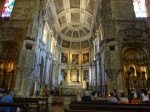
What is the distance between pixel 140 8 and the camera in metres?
16.8

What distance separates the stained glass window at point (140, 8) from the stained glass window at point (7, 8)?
1673 centimetres

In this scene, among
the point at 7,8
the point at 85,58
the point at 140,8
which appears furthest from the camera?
the point at 85,58

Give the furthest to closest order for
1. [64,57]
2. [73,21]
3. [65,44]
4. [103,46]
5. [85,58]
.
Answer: [65,44] < [64,57] < [85,58] < [73,21] < [103,46]

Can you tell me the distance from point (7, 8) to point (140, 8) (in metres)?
18.0

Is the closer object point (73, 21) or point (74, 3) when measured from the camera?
point (74, 3)

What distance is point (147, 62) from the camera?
1383 centimetres

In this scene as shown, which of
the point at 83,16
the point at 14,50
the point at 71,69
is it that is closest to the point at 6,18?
the point at 14,50

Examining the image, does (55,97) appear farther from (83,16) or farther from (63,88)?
(83,16)

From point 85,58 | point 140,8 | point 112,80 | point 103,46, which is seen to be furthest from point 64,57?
point 112,80

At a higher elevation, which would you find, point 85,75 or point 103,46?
point 103,46

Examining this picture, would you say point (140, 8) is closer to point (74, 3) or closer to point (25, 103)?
point (74, 3)

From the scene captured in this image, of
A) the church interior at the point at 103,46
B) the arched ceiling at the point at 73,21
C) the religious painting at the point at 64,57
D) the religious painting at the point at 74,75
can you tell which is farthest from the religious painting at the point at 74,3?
the religious painting at the point at 74,75

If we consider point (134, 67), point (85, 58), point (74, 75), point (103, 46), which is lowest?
point (74, 75)

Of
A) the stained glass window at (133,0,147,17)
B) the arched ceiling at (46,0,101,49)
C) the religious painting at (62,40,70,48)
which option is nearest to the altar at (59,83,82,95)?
the arched ceiling at (46,0,101,49)
